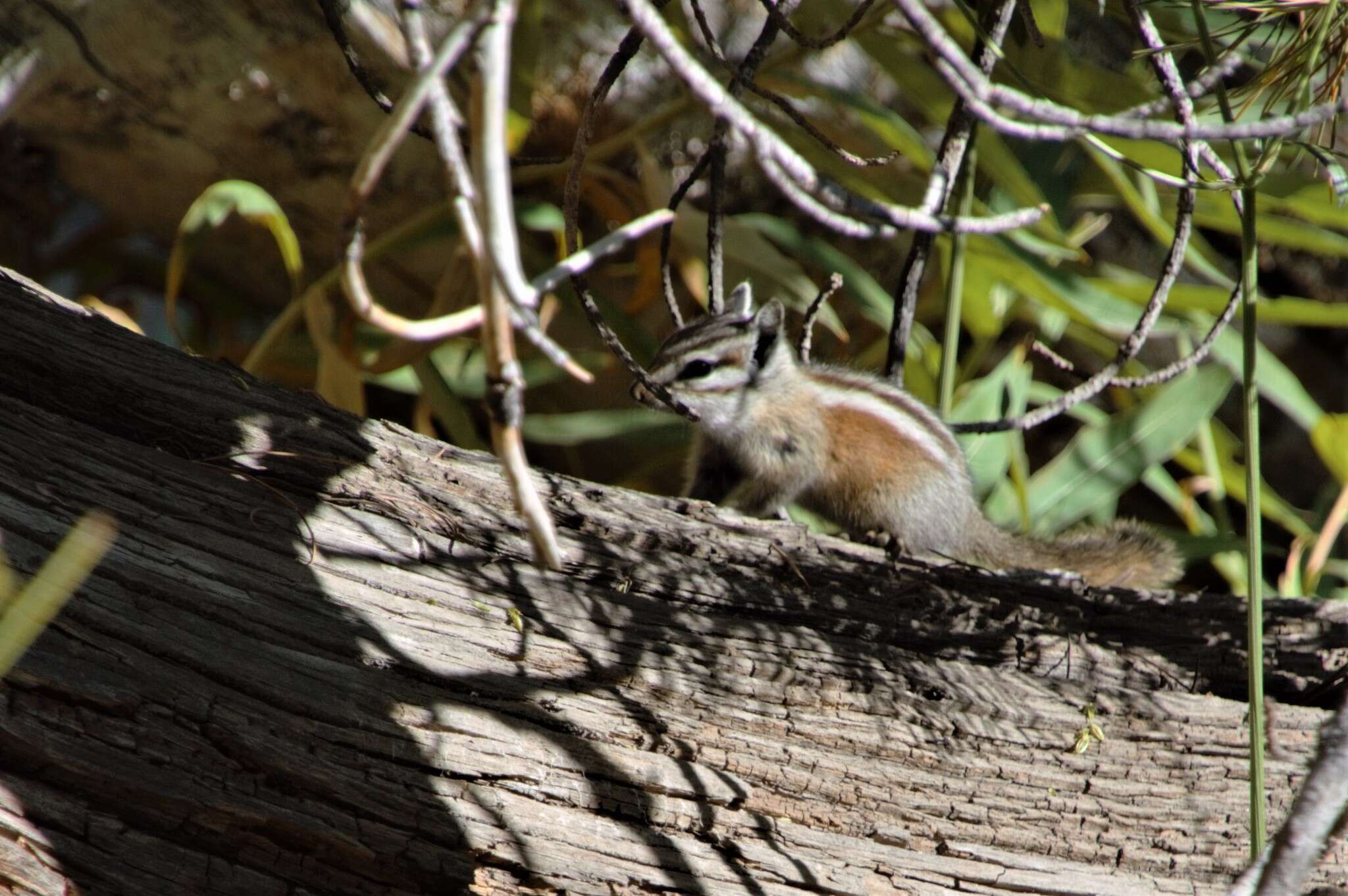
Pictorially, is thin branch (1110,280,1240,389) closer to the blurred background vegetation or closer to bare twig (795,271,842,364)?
bare twig (795,271,842,364)

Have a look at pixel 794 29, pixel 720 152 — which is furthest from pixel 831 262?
pixel 794 29

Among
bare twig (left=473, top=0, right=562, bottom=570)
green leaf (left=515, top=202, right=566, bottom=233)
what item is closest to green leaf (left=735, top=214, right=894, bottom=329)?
green leaf (left=515, top=202, right=566, bottom=233)

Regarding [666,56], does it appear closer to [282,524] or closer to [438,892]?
[282,524]

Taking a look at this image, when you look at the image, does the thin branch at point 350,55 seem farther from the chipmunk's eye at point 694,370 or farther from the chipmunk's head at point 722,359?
the chipmunk's eye at point 694,370

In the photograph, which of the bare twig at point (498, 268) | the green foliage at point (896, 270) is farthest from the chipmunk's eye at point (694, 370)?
the bare twig at point (498, 268)

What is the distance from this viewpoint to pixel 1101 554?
2939 mm

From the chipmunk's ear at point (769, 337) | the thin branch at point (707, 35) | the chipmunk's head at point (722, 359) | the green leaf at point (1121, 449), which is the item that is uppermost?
the green leaf at point (1121, 449)

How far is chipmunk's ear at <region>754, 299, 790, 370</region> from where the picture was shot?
296 cm

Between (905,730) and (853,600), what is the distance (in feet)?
0.88

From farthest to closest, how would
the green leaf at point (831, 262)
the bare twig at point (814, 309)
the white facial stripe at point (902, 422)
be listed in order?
the green leaf at point (831, 262)
the white facial stripe at point (902, 422)
the bare twig at point (814, 309)

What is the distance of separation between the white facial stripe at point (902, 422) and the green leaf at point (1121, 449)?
714 millimetres

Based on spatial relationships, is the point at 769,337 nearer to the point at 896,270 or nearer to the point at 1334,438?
the point at 896,270

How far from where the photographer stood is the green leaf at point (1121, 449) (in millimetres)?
3605

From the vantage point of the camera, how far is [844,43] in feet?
13.3
